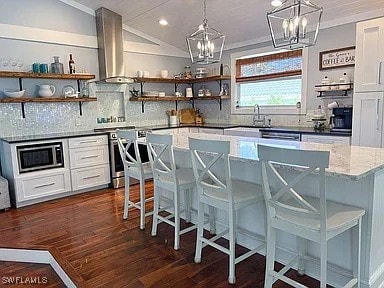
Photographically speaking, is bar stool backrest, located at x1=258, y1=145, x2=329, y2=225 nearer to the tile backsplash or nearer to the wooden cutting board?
the tile backsplash

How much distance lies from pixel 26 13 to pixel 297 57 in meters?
4.27

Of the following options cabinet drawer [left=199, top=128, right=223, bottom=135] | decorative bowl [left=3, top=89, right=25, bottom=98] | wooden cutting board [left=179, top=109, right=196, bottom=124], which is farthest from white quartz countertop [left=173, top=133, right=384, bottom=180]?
wooden cutting board [left=179, top=109, right=196, bottom=124]

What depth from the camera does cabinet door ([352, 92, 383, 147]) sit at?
351cm

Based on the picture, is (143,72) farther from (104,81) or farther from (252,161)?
(252,161)

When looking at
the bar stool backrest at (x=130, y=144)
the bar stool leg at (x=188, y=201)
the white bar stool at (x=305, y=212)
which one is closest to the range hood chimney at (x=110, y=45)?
the bar stool backrest at (x=130, y=144)

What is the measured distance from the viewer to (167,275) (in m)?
2.31

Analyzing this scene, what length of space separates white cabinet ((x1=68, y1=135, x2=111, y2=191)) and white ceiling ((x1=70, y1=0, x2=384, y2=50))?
216 cm

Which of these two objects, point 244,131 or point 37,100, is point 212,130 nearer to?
point 244,131

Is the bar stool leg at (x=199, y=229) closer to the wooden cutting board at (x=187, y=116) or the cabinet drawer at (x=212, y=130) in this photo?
the cabinet drawer at (x=212, y=130)

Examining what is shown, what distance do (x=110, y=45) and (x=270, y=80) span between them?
288cm

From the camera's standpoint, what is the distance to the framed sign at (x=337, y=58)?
13.8ft

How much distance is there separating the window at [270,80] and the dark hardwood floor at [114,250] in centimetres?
322

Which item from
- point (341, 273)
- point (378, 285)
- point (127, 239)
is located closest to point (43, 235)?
point (127, 239)

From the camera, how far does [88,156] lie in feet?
14.9
